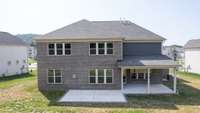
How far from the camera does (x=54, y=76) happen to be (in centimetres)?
2272

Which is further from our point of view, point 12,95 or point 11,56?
point 11,56

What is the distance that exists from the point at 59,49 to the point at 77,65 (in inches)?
88.8

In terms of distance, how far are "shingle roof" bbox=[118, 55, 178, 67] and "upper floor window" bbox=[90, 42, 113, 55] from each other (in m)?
1.58

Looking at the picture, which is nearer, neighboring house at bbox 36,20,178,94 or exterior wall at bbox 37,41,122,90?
neighboring house at bbox 36,20,178,94

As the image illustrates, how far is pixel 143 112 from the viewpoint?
14836mm

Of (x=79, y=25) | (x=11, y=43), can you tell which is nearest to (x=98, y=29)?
(x=79, y=25)

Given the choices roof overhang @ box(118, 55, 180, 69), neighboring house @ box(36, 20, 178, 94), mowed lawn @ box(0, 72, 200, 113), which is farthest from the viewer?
neighboring house @ box(36, 20, 178, 94)

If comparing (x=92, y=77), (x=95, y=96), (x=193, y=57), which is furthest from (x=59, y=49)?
(x=193, y=57)

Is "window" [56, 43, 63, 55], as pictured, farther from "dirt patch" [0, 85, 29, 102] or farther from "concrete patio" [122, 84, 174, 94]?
"concrete patio" [122, 84, 174, 94]

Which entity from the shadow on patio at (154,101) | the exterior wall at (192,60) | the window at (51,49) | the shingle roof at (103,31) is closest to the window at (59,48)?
the window at (51,49)

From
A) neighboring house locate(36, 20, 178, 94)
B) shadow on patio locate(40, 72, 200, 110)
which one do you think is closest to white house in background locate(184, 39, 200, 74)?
neighboring house locate(36, 20, 178, 94)

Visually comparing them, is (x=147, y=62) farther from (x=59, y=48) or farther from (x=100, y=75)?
(x=59, y=48)

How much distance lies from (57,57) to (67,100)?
5824 mm

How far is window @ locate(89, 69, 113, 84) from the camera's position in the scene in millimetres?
22344
